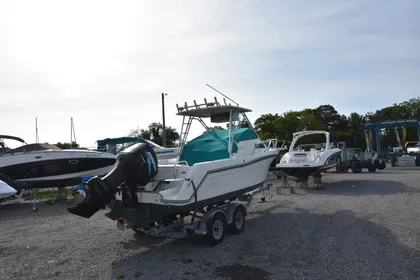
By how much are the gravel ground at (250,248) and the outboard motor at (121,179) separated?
0.93 meters

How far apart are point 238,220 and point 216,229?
0.91m

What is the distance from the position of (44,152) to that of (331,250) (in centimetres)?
1075

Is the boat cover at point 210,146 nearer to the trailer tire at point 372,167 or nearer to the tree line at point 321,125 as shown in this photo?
the trailer tire at point 372,167

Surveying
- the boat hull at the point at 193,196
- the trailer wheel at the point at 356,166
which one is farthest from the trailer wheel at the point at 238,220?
the trailer wheel at the point at 356,166

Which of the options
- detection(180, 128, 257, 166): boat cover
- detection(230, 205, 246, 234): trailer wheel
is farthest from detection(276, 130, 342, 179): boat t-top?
detection(230, 205, 246, 234): trailer wheel

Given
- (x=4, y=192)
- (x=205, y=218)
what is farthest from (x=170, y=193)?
(x=4, y=192)

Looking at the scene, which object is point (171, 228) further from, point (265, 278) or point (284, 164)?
point (284, 164)

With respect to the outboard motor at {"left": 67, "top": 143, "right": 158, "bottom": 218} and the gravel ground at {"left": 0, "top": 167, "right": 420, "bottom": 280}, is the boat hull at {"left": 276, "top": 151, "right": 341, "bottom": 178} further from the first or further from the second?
the outboard motor at {"left": 67, "top": 143, "right": 158, "bottom": 218}

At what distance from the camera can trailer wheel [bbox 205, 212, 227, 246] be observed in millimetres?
6129

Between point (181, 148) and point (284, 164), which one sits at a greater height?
point (181, 148)

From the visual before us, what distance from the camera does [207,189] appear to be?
6418 millimetres

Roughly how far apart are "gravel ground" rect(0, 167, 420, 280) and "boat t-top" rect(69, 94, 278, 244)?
48cm

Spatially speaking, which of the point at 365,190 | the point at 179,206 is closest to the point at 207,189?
the point at 179,206

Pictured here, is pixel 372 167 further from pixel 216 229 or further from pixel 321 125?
pixel 321 125
